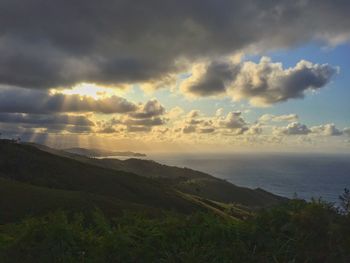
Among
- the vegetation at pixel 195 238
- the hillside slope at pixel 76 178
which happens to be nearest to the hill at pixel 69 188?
the hillside slope at pixel 76 178

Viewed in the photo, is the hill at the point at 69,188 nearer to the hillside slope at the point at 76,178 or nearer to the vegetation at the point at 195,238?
the hillside slope at the point at 76,178

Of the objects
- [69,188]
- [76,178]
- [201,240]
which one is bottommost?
[69,188]

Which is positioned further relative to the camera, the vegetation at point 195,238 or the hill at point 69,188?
the hill at point 69,188

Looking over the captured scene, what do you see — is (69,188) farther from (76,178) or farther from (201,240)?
(201,240)

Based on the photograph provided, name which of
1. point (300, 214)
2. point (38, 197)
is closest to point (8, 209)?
point (38, 197)

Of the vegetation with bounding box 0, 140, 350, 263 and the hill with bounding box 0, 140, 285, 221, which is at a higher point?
the vegetation with bounding box 0, 140, 350, 263

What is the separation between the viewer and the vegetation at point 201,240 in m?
10.2

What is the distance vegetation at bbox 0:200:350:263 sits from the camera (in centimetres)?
1017

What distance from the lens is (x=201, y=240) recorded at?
36.7 feet

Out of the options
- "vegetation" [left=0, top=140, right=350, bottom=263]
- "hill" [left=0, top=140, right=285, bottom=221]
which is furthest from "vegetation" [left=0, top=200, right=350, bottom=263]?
"hill" [left=0, top=140, right=285, bottom=221]

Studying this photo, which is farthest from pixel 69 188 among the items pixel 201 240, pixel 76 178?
pixel 201 240

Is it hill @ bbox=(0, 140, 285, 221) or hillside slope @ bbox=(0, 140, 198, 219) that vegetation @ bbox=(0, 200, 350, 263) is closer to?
hill @ bbox=(0, 140, 285, 221)

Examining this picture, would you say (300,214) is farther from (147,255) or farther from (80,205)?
(80,205)

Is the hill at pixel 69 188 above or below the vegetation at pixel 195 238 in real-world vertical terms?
below
